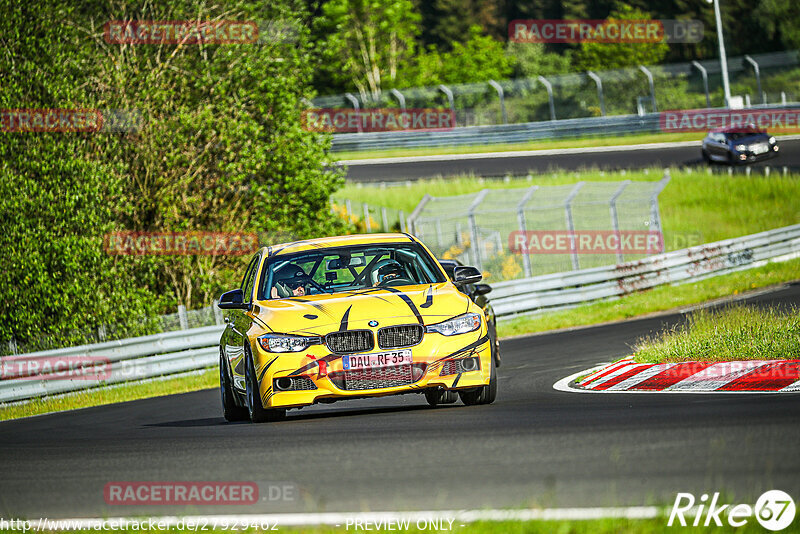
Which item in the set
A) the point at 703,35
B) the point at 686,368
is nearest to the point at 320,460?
the point at 686,368

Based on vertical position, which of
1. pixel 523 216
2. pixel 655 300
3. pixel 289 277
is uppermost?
pixel 289 277

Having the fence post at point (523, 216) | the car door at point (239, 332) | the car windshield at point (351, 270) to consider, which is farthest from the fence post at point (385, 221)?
the car windshield at point (351, 270)

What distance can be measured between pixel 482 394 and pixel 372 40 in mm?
70504

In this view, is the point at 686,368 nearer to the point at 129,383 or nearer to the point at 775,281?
the point at 129,383

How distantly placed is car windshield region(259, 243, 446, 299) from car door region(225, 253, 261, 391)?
0.93 feet

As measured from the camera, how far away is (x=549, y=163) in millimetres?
46375

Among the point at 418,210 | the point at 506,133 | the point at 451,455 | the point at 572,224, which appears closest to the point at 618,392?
the point at 451,455

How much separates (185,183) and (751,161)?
21.7 meters

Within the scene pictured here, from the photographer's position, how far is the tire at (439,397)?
11.0 metres

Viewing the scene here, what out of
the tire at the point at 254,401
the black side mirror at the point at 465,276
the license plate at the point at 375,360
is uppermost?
the black side mirror at the point at 465,276

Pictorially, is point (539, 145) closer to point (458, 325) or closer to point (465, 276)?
point (465, 276)

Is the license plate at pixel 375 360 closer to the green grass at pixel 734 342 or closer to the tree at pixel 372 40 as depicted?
the green grass at pixel 734 342

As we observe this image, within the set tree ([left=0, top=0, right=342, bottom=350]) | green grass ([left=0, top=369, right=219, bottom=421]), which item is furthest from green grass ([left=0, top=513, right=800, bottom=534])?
tree ([left=0, top=0, right=342, bottom=350])

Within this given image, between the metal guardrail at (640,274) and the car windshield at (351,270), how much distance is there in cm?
1369
